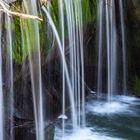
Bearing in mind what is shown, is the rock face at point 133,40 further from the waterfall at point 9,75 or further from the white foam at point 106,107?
the waterfall at point 9,75

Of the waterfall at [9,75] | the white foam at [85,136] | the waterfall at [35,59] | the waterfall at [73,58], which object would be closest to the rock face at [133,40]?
the waterfall at [73,58]

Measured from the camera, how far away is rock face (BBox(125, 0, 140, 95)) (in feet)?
31.5

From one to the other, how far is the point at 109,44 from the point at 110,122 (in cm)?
265

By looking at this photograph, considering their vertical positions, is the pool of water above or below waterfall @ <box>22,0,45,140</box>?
below

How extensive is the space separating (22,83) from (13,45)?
684mm

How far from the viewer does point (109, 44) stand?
953cm

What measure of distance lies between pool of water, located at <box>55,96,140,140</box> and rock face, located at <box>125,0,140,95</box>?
81 centimetres

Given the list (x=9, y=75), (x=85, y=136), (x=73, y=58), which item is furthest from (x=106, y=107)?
(x=9, y=75)

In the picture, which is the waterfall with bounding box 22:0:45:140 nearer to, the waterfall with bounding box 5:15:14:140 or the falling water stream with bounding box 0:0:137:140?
the falling water stream with bounding box 0:0:137:140

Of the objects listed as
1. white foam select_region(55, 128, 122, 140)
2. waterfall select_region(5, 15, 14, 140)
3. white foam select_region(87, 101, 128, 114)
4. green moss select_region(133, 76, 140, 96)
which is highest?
waterfall select_region(5, 15, 14, 140)

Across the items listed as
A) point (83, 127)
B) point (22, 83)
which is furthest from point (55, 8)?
point (83, 127)

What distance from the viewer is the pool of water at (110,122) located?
6547mm

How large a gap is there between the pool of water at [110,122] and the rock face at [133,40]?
0.81m

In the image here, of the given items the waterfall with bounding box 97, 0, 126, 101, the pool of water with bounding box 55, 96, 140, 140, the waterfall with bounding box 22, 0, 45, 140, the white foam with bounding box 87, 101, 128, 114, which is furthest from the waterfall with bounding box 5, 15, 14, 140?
the waterfall with bounding box 97, 0, 126, 101
